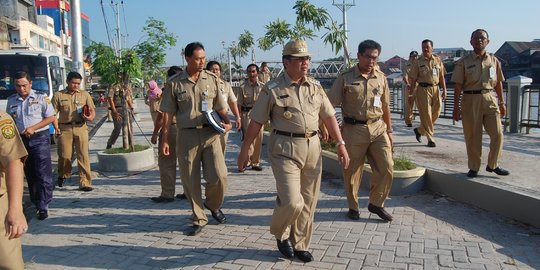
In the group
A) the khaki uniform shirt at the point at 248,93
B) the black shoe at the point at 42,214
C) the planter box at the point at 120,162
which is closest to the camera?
the black shoe at the point at 42,214

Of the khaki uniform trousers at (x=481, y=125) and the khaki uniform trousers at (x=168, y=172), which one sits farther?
the khaki uniform trousers at (x=168, y=172)

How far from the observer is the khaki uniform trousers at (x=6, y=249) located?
8.45 feet

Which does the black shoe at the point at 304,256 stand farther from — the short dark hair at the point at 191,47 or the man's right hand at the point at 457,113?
the man's right hand at the point at 457,113

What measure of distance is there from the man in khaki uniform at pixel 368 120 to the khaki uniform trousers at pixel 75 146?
3877 millimetres

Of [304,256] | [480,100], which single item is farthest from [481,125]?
[304,256]

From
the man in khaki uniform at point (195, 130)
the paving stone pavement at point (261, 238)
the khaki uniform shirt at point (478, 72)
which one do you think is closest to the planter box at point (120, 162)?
the paving stone pavement at point (261, 238)

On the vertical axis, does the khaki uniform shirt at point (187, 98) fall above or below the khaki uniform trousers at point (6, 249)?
above

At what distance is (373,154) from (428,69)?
13.4 feet

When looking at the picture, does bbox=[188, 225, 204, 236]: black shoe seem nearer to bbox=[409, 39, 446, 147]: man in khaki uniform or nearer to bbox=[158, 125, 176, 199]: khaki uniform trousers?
bbox=[158, 125, 176, 199]: khaki uniform trousers

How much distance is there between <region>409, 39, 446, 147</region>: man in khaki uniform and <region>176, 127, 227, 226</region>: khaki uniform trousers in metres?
4.75

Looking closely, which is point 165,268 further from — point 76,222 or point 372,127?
point 372,127

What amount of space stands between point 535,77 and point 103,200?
48.4 meters

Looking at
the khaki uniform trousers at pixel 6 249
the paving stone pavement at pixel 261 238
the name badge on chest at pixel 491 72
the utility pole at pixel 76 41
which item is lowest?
the paving stone pavement at pixel 261 238

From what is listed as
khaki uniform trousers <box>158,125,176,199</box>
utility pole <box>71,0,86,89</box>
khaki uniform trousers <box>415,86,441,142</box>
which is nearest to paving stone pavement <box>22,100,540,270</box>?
khaki uniform trousers <box>158,125,176,199</box>
